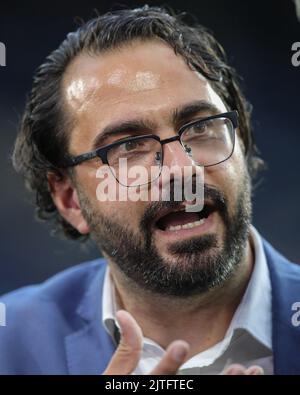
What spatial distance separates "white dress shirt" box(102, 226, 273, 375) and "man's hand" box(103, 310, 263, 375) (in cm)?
25

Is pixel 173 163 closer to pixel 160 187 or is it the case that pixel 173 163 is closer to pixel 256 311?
pixel 160 187

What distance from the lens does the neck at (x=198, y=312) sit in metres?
1.06

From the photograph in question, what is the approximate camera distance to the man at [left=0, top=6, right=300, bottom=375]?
38.5 inches

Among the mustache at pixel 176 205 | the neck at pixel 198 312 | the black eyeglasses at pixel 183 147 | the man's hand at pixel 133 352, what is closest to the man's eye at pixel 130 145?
the black eyeglasses at pixel 183 147

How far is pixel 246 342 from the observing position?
3.32ft

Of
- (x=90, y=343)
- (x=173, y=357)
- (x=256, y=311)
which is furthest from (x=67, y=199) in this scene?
(x=173, y=357)

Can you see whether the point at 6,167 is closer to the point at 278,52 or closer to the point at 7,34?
the point at 7,34

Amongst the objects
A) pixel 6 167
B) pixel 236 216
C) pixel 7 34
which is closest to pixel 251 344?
pixel 236 216

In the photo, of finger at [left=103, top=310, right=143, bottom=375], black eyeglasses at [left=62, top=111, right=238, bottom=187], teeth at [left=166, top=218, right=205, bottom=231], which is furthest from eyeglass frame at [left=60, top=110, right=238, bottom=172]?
finger at [left=103, top=310, right=143, bottom=375]

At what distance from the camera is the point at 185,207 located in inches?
38.1

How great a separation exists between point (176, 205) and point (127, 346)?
284mm

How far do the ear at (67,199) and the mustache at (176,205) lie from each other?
0.73ft

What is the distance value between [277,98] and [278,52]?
0.12m

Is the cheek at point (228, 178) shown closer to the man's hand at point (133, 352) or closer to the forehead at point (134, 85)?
the forehead at point (134, 85)
